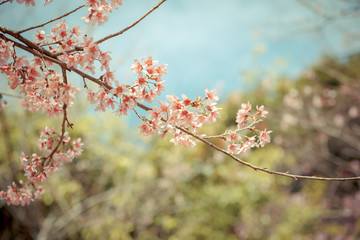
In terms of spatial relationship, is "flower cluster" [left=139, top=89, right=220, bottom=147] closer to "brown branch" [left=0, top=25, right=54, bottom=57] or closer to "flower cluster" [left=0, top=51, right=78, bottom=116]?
"flower cluster" [left=0, top=51, right=78, bottom=116]

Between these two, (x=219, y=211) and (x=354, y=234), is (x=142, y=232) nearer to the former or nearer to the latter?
(x=219, y=211)

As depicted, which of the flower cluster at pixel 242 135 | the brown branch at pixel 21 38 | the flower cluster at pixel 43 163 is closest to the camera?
the brown branch at pixel 21 38

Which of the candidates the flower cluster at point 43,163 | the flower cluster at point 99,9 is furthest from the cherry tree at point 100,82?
the flower cluster at point 43,163

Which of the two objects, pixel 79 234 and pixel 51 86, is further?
pixel 79 234

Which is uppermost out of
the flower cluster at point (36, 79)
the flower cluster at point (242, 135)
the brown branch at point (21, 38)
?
the brown branch at point (21, 38)

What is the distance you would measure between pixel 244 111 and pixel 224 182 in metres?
5.72

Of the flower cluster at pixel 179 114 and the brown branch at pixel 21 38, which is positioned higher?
the brown branch at pixel 21 38

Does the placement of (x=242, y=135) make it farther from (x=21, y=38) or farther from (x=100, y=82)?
(x=21, y=38)

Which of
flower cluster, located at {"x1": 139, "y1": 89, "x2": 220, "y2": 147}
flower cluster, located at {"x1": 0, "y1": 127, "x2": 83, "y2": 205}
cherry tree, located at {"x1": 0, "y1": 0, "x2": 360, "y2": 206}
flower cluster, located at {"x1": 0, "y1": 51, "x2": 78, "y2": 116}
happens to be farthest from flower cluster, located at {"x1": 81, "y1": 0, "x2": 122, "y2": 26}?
flower cluster, located at {"x1": 0, "y1": 127, "x2": 83, "y2": 205}

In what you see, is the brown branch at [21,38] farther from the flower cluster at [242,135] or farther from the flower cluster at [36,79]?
the flower cluster at [242,135]

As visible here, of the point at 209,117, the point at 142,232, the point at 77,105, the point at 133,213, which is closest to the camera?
the point at 209,117

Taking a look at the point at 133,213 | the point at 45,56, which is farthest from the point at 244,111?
the point at 133,213

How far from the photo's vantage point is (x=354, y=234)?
6.06 m

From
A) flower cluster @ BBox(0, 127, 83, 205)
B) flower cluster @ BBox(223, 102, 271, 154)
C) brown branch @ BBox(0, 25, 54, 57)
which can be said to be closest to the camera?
brown branch @ BBox(0, 25, 54, 57)
